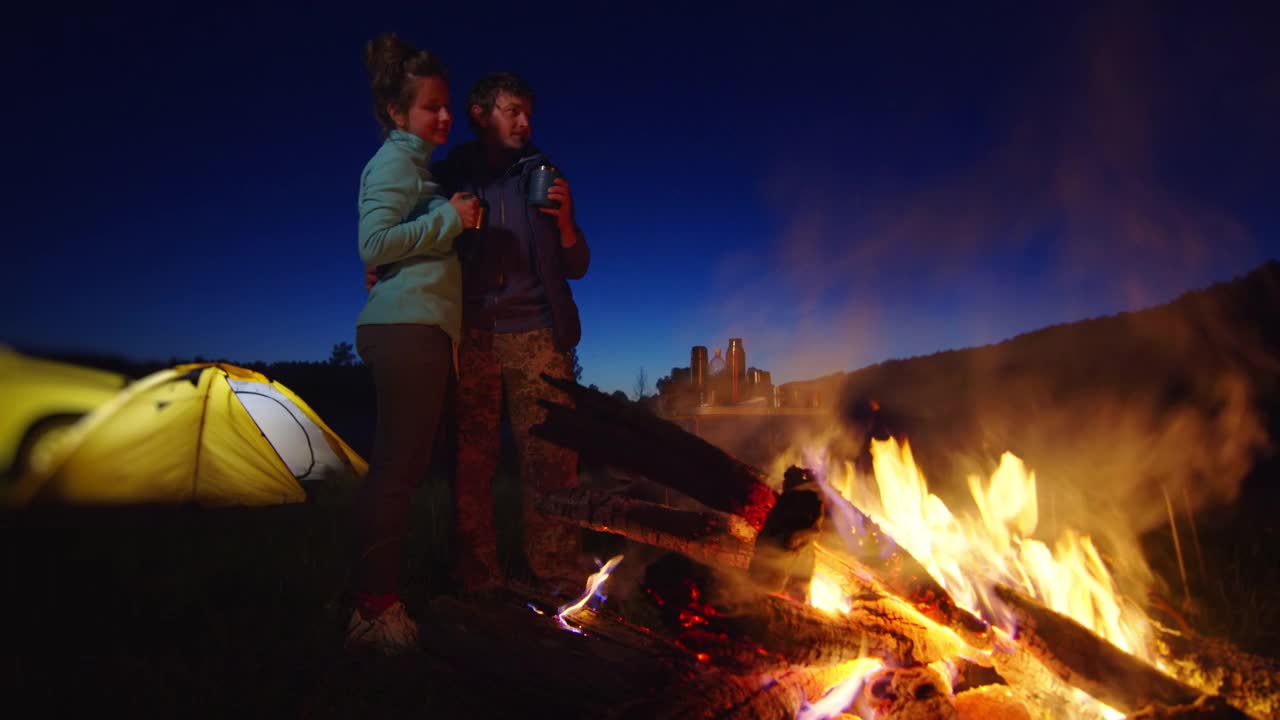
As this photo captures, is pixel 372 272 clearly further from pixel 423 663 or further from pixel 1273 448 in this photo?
pixel 1273 448

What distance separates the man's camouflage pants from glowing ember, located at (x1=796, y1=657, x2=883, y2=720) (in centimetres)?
147

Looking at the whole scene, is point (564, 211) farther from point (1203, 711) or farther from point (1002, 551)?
point (1203, 711)

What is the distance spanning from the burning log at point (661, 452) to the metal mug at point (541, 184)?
785 millimetres

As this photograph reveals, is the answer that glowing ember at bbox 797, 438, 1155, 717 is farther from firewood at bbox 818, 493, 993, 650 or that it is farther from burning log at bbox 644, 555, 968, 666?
burning log at bbox 644, 555, 968, 666

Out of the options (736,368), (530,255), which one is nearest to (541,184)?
(530,255)

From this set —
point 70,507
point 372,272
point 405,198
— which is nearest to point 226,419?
point 70,507

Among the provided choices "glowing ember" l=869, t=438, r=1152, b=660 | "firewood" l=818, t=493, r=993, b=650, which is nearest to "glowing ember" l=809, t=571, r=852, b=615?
"firewood" l=818, t=493, r=993, b=650

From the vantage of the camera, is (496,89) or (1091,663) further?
(496,89)

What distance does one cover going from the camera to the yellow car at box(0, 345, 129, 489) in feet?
13.1

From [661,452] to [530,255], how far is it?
1.21m

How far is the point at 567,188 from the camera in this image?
2639 millimetres

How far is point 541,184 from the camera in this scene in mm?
2518

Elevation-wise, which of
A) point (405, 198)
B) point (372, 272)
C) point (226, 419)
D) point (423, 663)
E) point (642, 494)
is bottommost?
point (423, 663)

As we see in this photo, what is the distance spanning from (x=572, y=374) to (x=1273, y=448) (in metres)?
7.35
